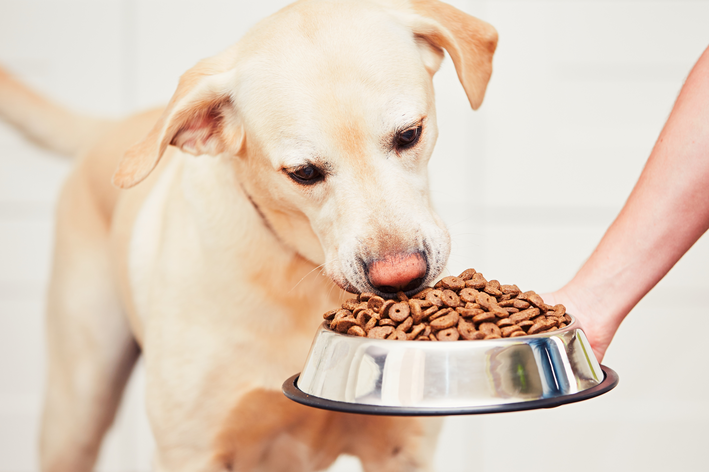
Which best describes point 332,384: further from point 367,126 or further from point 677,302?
point 677,302

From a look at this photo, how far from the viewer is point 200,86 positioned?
128cm

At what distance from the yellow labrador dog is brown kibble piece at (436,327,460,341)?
0.14m

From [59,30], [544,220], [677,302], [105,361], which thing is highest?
[59,30]

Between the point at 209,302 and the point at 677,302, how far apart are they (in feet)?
8.22

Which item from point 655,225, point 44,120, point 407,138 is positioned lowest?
point 655,225

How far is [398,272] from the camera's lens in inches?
40.7

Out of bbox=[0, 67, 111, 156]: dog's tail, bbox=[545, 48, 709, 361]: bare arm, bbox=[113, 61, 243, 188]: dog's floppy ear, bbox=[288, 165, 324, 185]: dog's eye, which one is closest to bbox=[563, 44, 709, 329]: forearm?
bbox=[545, 48, 709, 361]: bare arm

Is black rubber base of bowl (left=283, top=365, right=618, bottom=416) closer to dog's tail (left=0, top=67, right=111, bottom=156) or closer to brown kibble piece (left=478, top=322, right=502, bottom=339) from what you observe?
brown kibble piece (left=478, top=322, right=502, bottom=339)

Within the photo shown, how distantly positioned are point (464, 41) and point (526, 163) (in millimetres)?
1758

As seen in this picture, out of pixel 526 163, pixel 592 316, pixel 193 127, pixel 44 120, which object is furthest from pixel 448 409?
pixel 526 163

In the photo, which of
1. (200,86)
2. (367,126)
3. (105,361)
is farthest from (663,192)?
(105,361)

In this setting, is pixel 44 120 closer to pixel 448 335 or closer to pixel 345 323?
pixel 345 323

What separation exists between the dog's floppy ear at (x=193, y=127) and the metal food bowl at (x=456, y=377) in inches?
23.2

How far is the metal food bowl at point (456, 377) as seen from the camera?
829 millimetres
